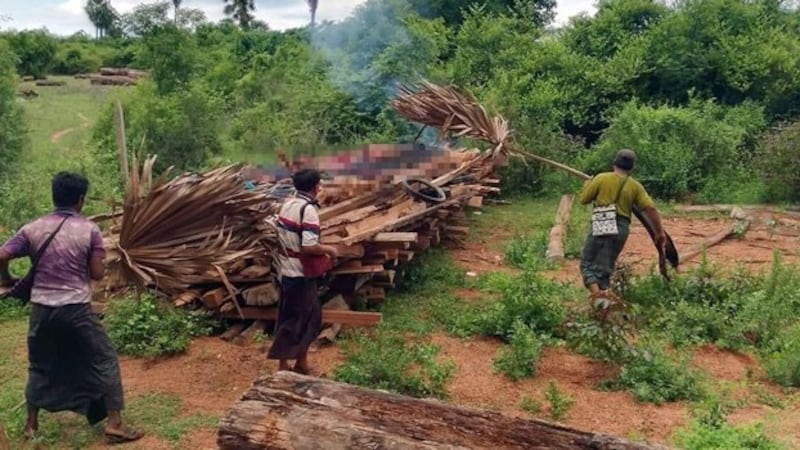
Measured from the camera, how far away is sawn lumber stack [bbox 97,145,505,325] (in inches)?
223

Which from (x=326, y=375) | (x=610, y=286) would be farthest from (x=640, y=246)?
(x=326, y=375)

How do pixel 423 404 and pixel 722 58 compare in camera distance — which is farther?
pixel 722 58

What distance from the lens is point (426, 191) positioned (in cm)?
865

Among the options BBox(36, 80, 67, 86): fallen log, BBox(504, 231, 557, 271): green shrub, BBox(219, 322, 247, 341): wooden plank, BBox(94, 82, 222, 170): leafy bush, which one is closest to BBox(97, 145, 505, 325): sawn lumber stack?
BBox(219, 322, 247, 341): wooden plank

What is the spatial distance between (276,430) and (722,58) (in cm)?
1504

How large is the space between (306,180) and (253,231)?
0.98 meters

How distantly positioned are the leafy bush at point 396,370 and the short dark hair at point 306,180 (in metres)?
1.28

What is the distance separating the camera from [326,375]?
5930 millimetres

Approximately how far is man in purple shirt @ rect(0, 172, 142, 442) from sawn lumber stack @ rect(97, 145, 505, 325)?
0.82m

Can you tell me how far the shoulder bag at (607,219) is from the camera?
23.0 feet

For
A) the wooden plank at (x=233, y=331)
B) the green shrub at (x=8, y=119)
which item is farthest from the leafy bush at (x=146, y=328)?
the green shrub at (x=8, y=119)

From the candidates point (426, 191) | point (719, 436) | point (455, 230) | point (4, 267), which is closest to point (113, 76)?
point (455, 230)

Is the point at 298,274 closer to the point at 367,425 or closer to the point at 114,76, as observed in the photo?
the point at 367,425

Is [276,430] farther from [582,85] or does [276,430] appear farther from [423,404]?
[582,85]
